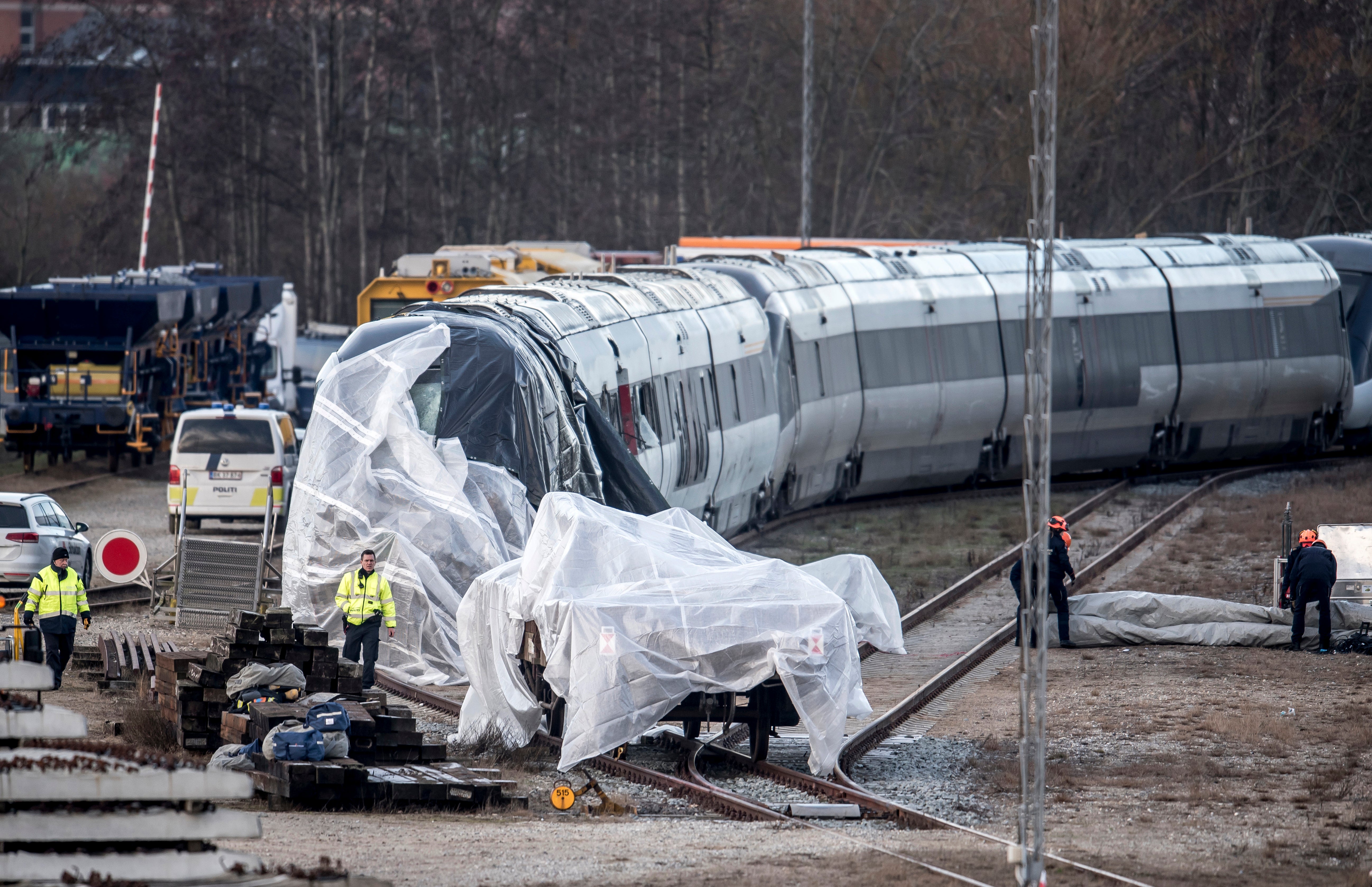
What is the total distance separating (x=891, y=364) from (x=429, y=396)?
39.4 feet

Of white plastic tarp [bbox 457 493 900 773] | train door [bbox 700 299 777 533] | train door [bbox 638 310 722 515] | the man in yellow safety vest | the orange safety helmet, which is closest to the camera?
white plastic tarp [bbox 457 493 900 773]

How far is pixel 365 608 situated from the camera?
1598 cm

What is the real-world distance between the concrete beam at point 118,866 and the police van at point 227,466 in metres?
16.9

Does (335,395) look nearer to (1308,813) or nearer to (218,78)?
(1308,813)

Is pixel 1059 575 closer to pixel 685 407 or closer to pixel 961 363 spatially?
pixel 685 407

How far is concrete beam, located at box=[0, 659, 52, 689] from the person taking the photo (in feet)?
28.9

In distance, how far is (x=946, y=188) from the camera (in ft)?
182

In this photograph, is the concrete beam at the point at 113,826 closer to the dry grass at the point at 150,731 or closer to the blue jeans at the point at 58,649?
the dry grass at the point at 150,731

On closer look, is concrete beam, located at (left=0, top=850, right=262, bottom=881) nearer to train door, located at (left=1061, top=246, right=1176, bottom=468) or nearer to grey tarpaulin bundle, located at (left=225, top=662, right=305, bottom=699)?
grey tarpaulin bundle, located at (left=225, top=662, right=305, bottom=699)

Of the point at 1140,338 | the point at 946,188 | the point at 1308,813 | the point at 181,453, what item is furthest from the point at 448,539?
the point at 946,188

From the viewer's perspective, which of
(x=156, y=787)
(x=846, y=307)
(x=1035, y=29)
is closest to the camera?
(x=156, y=787)

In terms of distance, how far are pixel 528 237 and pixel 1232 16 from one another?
2222 cm

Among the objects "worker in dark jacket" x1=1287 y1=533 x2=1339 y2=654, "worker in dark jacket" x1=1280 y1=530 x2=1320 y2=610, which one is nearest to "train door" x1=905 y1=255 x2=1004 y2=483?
"worker in dark jacket" x1=1280 y1=530 x2=1320 y2=610

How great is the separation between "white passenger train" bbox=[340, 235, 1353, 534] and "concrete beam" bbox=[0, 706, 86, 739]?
8.80 m
